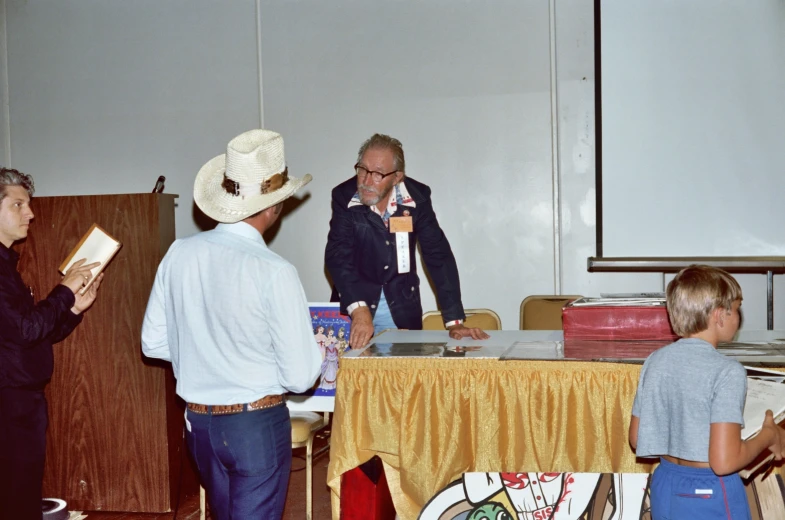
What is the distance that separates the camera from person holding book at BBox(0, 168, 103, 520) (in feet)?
9.77

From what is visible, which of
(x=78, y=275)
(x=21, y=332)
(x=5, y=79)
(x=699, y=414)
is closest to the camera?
(x=699, y=414)

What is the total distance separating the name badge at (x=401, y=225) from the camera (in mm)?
3648

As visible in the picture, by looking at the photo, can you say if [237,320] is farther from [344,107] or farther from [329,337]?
[344,107]

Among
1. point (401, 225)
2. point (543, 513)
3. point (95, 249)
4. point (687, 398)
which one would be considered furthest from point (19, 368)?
point (687, 398)

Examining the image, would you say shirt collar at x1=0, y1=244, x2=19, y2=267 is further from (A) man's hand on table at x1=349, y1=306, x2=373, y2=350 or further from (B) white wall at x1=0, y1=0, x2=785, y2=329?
(B) white wall at x1=0, y1=0, x2=785, y2=329

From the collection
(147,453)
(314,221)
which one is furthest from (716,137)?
(147,453)

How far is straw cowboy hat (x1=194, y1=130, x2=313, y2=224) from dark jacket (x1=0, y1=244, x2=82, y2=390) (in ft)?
3.61

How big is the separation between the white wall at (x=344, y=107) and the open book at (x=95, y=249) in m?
1.77

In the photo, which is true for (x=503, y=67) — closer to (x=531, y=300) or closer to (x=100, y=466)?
(x=531, y=300)

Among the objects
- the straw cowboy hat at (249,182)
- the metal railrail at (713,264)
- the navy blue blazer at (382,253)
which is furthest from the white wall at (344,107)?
the straw cowboy hat at (249,182)

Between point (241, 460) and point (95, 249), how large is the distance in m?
1.79

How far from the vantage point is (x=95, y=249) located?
3576 mm

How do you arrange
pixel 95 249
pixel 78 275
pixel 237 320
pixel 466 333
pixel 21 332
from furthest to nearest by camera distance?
pixel 95 249 < pixel 78 275 < pixel 466 333 < pixel 21 332 < pixel 237 320

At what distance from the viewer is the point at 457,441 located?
2.74 meters
